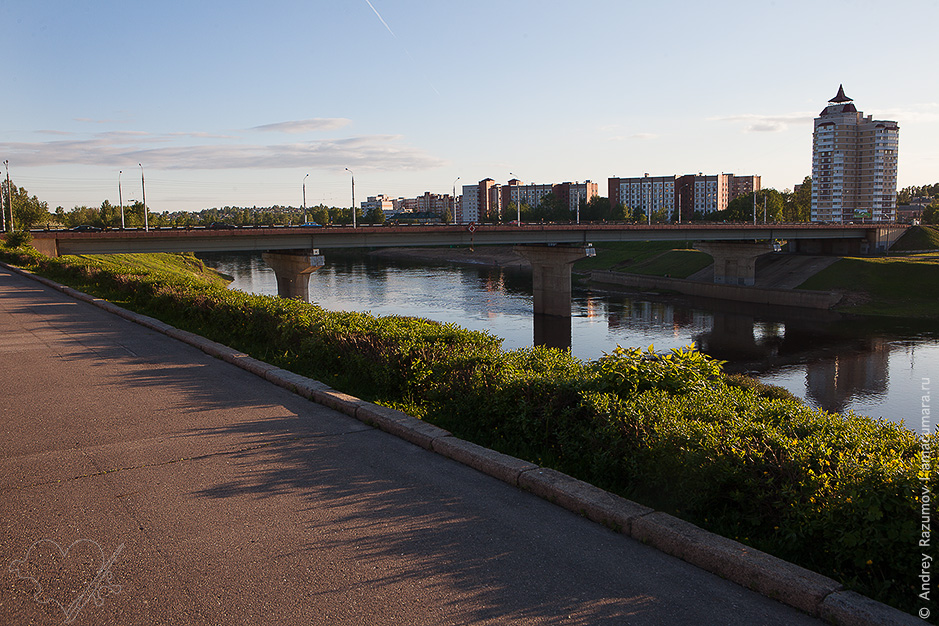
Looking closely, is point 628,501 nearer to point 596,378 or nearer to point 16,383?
point 596,378

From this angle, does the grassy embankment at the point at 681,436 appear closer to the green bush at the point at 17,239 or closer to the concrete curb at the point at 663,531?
the concrete curb at the point at 663,531

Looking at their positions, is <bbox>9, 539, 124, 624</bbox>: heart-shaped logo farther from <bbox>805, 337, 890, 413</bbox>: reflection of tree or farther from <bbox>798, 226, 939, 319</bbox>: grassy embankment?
<bbox>798, 226, 939, 319</bbox>: grassy embankment

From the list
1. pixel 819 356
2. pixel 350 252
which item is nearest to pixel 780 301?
pixel 819 356

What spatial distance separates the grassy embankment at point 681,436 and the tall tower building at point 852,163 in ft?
496

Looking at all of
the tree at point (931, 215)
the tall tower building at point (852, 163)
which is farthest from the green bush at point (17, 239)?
the tall tower building at point (852, 163)

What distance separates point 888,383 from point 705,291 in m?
36.5

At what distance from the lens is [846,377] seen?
3381 cm

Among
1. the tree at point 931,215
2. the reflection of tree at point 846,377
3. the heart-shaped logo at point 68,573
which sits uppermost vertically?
the tree at point 931,215

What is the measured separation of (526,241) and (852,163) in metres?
116

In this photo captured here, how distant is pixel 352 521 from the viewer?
6086 mm

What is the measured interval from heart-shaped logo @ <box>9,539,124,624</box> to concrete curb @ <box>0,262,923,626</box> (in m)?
3.49

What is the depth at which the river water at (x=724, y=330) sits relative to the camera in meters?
31.8

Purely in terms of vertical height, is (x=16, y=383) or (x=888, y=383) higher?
(x=16, y=383)
